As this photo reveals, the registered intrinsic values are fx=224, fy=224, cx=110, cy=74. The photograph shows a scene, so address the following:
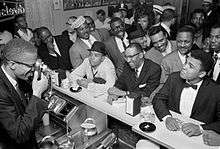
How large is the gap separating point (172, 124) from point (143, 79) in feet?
3.38

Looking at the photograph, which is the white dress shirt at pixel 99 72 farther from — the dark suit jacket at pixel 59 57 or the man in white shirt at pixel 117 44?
the dark suit jacket at pixel 59 57

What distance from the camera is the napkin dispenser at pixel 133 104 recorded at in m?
2.04

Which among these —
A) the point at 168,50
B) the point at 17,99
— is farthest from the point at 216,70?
the point at 17,99

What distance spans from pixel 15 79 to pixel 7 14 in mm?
3723

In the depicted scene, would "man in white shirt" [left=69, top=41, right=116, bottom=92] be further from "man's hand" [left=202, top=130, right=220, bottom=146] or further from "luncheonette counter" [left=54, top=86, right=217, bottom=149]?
"man's hand" [left=202, top=130, right=220, bottom=146]

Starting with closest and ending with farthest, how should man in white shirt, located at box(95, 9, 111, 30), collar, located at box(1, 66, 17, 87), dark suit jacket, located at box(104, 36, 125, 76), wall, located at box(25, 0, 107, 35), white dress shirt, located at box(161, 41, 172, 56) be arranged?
1. collar, located at box(1, 66, 17, 87)
2. white dress shirt, located at box(161, 41, 172, 56)
3. dark suit jacket, located at box(104, 36, 125, 76)
4. wall, located at box(25, 0, 107, 35)
5. man in white shirt, located at box(95, 9, 111, 30)

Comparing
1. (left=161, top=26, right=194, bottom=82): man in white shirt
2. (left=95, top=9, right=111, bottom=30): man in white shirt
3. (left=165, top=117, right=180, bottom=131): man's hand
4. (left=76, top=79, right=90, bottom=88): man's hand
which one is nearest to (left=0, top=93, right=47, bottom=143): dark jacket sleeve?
(left=165, top=117, right=180, bottom=131): man's hand

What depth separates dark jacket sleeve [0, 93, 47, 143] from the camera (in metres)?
1.50

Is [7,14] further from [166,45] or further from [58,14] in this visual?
[166,45]

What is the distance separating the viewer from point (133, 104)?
2049 millimetres

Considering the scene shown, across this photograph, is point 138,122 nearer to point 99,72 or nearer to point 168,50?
point 99,72

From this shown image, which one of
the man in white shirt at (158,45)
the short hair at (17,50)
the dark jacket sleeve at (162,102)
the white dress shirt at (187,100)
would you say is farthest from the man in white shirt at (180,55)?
the short hair at (17,50)

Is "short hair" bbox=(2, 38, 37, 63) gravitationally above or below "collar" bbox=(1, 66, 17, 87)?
above

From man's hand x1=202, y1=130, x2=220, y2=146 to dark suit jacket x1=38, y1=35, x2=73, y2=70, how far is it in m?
2.76
